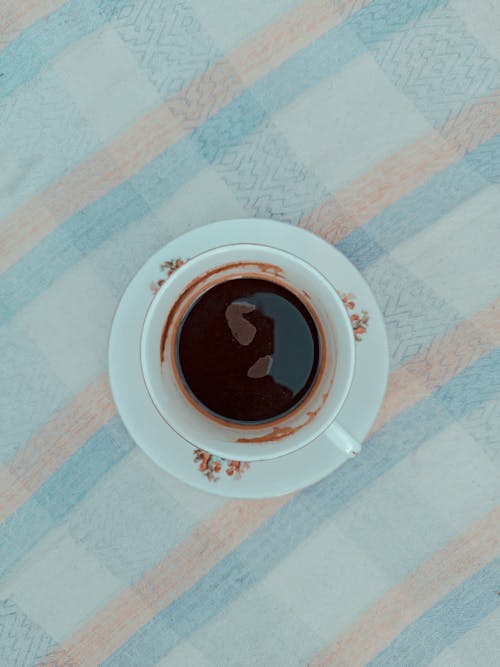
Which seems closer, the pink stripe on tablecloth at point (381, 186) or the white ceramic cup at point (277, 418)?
the white ceramic cup at point (277, 418)

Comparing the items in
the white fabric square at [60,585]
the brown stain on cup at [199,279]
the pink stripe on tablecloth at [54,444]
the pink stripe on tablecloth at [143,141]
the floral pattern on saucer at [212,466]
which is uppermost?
the pink stripe on tablecloth at [143,141]

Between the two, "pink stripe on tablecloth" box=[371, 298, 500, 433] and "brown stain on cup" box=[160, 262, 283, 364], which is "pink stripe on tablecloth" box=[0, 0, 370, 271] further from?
"pink stripe on tablecloth" box=[371, 298, 500, 433]

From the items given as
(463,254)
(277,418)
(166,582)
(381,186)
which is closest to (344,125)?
(381,186)

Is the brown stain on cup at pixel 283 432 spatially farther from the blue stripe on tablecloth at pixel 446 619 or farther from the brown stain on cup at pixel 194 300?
the blue stripe on tablecloth at pixel 446 619

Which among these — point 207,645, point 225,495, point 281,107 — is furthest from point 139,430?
point 281,107

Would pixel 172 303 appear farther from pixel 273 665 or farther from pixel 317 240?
pixel 273 665

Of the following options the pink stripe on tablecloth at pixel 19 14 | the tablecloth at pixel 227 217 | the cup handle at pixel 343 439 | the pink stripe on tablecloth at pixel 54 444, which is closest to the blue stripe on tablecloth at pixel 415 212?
the tablecloth at pixel 227 217

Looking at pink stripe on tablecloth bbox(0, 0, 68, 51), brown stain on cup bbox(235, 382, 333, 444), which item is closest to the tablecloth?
pink stripe on tablecloth bbox(0, 0, 68, 51)

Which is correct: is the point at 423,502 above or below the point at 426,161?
below
